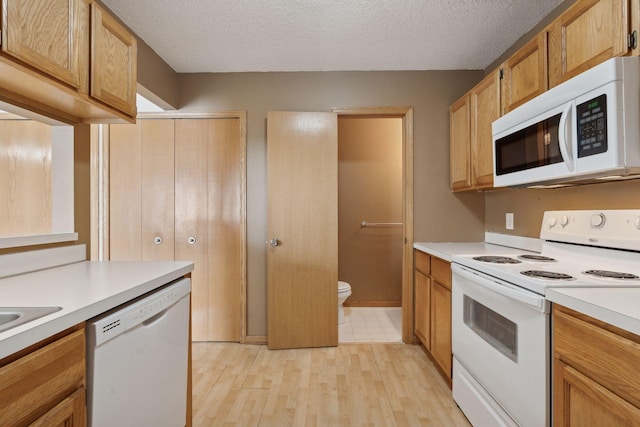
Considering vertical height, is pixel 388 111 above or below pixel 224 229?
above

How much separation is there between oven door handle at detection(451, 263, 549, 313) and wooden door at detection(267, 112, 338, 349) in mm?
1192

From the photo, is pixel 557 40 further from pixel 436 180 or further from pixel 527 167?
pixel 436 180

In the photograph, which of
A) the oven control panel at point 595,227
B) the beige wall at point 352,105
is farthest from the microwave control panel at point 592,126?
the beige wall at point 352,105

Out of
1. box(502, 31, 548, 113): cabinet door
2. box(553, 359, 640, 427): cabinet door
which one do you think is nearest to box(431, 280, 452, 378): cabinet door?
box(553, 359, 640, 427): cabinet door

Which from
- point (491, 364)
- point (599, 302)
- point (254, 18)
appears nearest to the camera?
point (599, 302)

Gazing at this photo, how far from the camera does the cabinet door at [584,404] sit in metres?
0.85

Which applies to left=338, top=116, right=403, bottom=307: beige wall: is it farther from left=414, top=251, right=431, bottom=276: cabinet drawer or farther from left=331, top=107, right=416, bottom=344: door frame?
left=414, top=251, right=431, bottom=276: cabinet drawer

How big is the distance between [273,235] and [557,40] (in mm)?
2133

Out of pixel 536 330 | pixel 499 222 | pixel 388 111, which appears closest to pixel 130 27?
pixel 388 111

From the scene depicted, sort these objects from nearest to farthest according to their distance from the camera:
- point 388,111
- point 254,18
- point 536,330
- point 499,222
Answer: point 536,330
point 254,18
point 499,222
point 388,111

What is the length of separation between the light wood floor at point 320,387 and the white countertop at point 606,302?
1.08 m

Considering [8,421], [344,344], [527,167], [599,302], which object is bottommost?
[344,344]

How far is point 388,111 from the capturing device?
281cm

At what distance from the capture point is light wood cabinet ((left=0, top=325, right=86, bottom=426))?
715 mm
